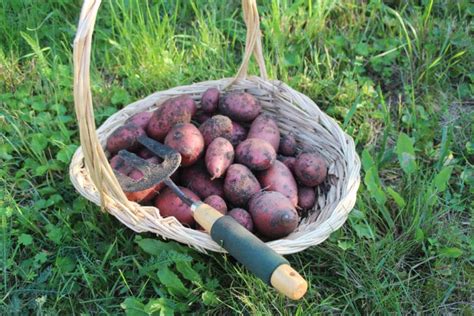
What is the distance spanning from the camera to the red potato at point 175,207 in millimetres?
1800

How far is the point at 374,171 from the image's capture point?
1.95m

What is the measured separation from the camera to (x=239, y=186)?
184cm

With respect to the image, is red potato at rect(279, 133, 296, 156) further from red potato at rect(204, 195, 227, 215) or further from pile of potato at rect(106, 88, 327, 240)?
red potato at rect(204, 195, 227, 215)

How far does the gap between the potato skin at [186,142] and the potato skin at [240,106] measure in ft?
0.61

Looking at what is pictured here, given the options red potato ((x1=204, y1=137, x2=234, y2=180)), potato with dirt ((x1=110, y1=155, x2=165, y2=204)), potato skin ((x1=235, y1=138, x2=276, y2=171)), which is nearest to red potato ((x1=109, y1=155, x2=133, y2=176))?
potato with dirt ((x1=110, y1=155, x2=165, y2=204))

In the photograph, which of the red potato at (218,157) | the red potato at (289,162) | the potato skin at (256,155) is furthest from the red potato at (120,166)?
the red potato at (289,162)

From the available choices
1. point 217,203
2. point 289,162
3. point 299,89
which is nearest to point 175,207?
point 217,203

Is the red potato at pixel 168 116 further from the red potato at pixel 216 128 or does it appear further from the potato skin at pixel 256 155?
the potato skin at pixel 256 155

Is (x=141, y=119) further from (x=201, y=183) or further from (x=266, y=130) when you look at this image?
(x=266, y=130)

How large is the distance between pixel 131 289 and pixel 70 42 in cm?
136

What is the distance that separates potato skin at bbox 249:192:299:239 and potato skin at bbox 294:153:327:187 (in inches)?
6.7

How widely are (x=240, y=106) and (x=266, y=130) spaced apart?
14 centimetres

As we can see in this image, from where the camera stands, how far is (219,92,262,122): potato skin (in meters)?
2.08

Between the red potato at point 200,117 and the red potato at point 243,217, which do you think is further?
the red potato at point 200,117
